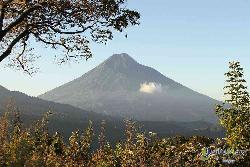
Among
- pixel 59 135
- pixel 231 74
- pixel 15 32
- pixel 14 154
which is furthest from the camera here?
pixel 15 32

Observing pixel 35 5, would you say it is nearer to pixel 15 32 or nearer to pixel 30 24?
pixel 30 24

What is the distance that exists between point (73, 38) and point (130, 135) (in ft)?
34.5

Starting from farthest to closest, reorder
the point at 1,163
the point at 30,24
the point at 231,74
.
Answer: the point at 30,24
the point at 231,74
the point at 1,163

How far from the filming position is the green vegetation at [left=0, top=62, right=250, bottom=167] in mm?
8898

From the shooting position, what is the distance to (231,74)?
573 inches

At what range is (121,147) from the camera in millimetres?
12820

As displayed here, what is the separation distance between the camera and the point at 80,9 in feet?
54.4

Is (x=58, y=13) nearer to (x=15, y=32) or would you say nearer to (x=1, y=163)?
(x=15, y=32)

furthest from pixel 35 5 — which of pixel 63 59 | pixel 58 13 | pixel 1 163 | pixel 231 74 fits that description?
pixel 1 163

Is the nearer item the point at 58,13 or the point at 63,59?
the point at 58,13

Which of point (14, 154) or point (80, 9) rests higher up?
point (80, 9)

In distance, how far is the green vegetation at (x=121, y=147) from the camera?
8898 millimetres

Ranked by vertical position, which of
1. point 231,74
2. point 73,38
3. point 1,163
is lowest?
point 1,163

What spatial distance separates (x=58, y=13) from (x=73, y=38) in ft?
8.39
